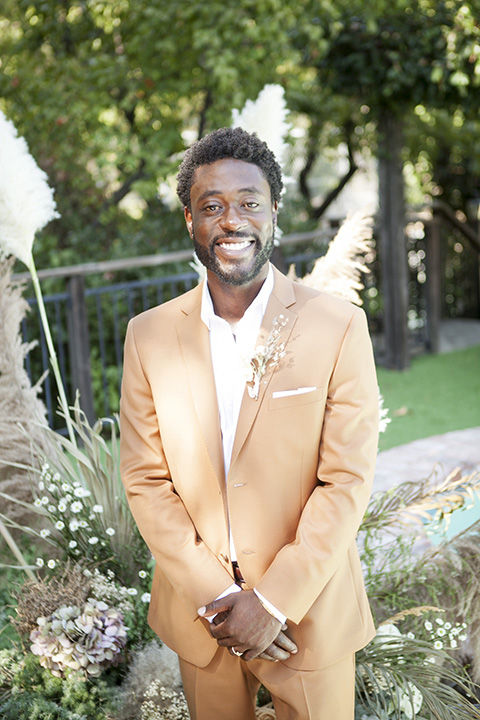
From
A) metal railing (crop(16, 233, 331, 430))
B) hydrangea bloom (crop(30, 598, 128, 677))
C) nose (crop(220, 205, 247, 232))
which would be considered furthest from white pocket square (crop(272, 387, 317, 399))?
metal railing (crop(16, 233, 331, 430))

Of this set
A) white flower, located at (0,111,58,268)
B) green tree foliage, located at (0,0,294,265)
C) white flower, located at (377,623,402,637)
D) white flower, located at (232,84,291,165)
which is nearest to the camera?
white flower, located at (377,623,402,637)

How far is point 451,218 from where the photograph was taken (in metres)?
8.16

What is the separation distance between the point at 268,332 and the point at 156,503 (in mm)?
473

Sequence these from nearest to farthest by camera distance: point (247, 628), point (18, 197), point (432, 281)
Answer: point (247, 628) < point (18, 197) < point (432, 281)

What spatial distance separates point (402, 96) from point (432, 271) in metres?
1.82

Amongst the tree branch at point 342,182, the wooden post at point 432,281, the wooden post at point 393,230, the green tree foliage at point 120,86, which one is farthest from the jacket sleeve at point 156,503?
the tree branch at point 342,182

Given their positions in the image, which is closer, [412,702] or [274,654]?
[274,654]

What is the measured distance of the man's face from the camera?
1.70m

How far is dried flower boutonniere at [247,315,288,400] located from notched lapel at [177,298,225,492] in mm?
100

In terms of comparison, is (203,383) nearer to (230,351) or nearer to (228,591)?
(230,351)

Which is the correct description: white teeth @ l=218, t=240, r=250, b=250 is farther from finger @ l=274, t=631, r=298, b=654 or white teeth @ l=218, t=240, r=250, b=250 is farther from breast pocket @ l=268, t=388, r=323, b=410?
finger @ l=274, t=631, r=298, b=654

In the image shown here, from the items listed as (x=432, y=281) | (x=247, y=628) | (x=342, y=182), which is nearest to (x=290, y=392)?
(x=247, y=628)

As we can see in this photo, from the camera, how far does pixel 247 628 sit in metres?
1.60

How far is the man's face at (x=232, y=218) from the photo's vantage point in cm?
170
